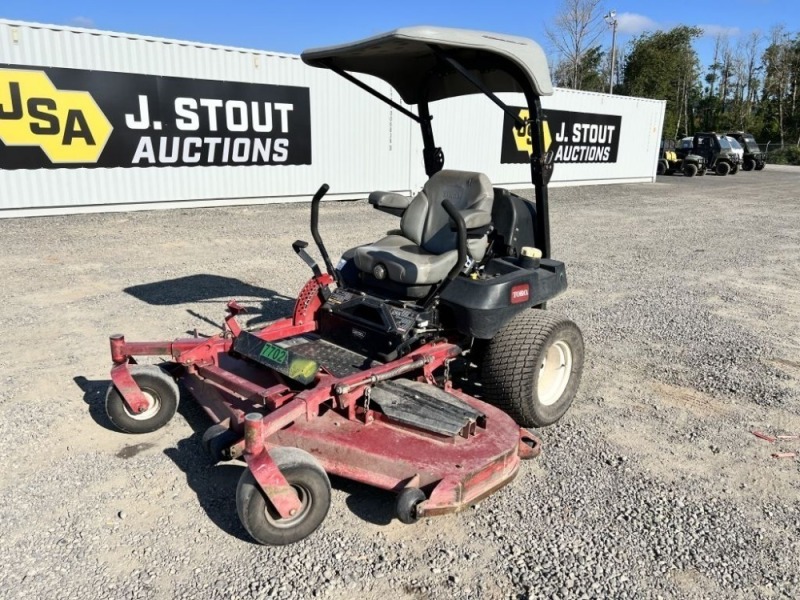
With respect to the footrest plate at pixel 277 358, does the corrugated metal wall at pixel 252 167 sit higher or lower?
higher

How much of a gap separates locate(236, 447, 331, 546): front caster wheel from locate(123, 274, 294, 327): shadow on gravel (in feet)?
10.1

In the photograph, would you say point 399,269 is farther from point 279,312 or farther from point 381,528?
point 279,312

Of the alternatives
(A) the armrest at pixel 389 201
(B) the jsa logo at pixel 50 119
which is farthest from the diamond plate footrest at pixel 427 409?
(B) the jsa logo at pixel 50 119

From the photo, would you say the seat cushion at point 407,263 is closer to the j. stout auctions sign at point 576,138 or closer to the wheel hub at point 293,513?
the wheel hub at point 293,513

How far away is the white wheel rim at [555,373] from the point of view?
12.5ft

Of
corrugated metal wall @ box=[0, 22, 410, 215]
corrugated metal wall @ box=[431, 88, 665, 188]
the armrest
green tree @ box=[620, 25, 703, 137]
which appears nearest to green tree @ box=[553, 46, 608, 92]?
green tree @ box=[620, 25, 703, 137]

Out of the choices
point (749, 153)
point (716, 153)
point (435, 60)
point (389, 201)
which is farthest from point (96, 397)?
point (749, 153)

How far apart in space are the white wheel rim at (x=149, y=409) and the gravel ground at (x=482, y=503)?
11 cm

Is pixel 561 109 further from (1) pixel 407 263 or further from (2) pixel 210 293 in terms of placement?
(1) pixel 407 263

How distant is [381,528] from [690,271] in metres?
6.75

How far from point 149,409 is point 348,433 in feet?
4.25

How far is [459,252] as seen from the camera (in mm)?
3316

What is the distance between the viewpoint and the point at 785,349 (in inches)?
205

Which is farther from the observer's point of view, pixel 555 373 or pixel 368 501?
pixel 555 373
